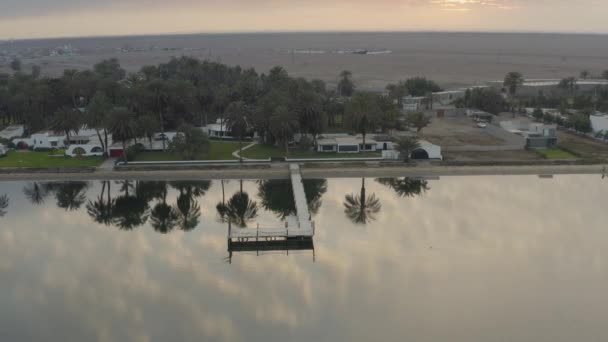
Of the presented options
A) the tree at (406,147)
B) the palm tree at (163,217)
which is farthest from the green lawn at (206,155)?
the tree at (406,147)

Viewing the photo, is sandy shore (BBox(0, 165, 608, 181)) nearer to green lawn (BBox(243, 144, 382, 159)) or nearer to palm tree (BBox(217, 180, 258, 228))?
green lawn (BBox(243, 144, 382, 159))

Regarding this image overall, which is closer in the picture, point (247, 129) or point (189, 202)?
point (189, 202)

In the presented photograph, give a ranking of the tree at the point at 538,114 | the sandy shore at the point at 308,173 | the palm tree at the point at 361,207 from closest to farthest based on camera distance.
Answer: the palm tree at the point at 361,207, the sandy shore at the point at 308,173, the tree at the point at 538,114

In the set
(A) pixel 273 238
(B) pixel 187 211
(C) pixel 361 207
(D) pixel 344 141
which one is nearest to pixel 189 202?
(B) pixel 187 211

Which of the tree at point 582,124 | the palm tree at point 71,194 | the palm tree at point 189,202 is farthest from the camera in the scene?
the tree at point 582,124

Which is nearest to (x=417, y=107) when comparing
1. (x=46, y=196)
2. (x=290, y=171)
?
(x=290, y=171)

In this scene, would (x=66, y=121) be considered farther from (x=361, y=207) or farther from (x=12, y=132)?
(x=361, y=207)

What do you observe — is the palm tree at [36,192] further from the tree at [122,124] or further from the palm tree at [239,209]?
the palm tree at [239,209]

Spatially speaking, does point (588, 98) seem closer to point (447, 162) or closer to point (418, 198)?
point (447, 162)
